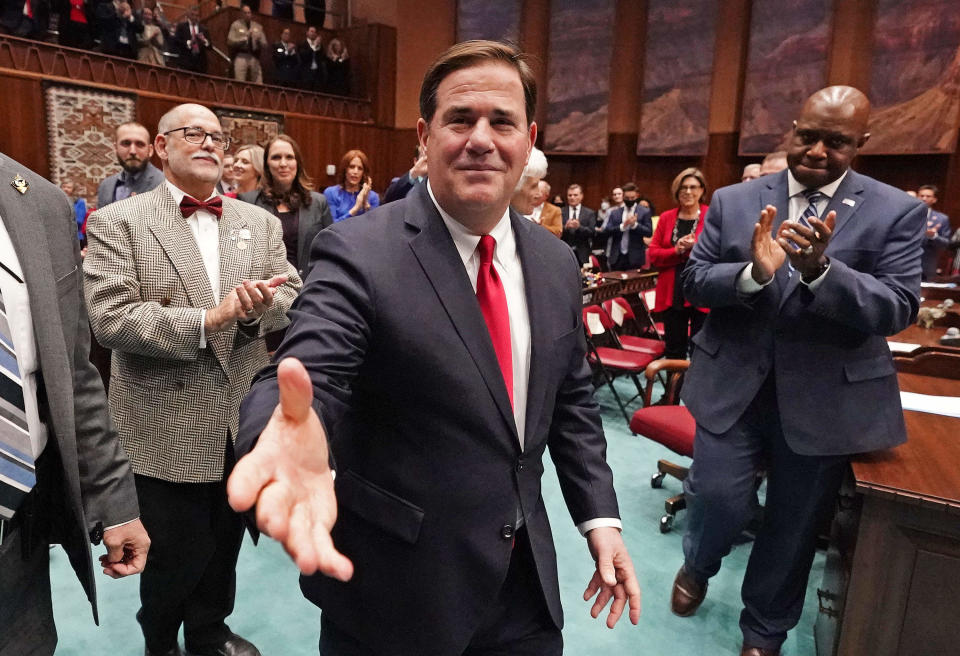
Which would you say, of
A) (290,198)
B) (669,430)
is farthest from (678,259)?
(290,198)

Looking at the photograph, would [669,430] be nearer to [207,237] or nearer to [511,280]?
[511,280]

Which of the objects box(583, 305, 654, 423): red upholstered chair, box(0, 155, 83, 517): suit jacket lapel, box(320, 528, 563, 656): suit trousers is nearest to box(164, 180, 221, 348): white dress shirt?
box(0, 155, 83, 517): suit jacket lapel

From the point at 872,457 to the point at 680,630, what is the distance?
99 cm

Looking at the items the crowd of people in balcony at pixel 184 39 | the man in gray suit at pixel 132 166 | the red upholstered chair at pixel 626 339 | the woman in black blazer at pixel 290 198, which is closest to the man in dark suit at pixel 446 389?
the woman in black blazer at pixel 290 198

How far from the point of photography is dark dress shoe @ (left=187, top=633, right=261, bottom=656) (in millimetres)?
2164

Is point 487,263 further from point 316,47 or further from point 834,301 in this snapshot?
point 316,47

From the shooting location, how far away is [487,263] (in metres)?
1.24

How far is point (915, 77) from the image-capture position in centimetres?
970

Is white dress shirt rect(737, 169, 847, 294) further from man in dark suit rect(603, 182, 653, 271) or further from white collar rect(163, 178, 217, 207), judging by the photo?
man in dark suit rect(603, 182, 653, 271)

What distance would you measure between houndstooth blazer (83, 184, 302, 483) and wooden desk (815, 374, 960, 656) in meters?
1.77

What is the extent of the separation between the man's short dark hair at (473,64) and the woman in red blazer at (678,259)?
400cm

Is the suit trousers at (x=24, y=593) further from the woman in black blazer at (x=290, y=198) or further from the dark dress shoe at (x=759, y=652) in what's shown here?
the woman in black blazer at (x=290, y=198)

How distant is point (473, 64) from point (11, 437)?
1030mm

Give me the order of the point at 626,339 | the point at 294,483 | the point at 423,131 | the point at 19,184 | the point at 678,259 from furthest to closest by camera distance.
Result: the point at 626,339 → the point at 678,259 → the point at 423,131 → the point at 19,184 → the point at 294,483
